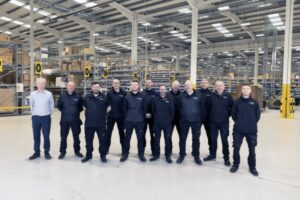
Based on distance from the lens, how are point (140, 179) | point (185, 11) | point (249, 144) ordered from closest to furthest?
point (140, 179), point (249, 144), point (185, 11)

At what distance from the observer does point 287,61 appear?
11.2 metres

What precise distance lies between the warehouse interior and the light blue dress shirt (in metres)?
0.89

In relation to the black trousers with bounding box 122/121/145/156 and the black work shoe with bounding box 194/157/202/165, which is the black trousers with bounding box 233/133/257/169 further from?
the black trousers with bounding box 122/121/145/156

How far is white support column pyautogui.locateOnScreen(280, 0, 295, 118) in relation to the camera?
36.2 feet

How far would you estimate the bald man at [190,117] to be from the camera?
4.56 metres

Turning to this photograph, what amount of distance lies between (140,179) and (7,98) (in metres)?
9.50

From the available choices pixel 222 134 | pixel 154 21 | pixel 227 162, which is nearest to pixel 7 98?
pixel 154 21

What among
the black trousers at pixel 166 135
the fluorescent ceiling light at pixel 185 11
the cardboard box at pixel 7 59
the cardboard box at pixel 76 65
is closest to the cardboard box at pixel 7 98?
the cardboard box at pixel 7 59

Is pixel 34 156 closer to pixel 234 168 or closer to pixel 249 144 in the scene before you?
pixel 234 168

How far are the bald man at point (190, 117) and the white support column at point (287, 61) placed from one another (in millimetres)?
8310

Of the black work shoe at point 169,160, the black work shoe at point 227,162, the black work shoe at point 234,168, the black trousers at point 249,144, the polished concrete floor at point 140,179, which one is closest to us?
the polished concrete floor at point 140,179

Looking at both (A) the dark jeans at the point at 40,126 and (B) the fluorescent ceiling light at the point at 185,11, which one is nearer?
(A) the dark jeans at the point at 40,126

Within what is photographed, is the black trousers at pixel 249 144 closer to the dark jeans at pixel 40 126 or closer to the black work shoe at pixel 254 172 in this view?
the black work shoe at pixel 254 172

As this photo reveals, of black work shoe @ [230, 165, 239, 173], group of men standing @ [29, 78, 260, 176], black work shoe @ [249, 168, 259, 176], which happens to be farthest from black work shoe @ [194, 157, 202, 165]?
black work shoe @ [249, 168, 259, 176]
